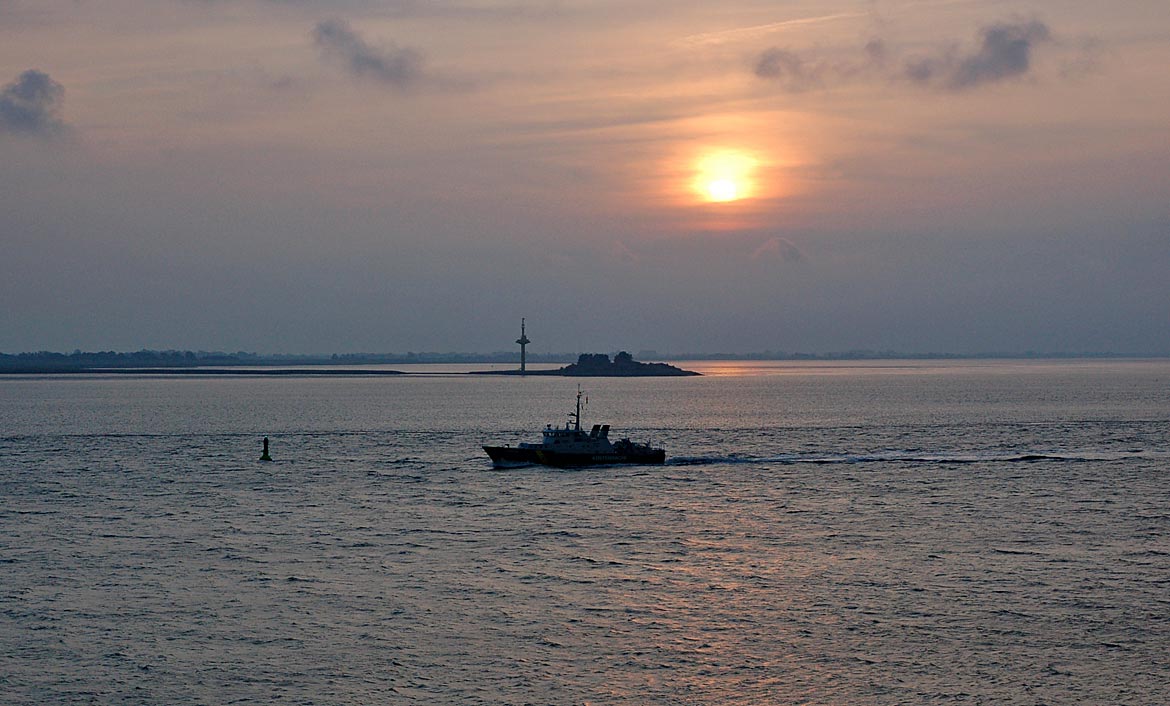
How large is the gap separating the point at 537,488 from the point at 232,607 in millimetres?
45105

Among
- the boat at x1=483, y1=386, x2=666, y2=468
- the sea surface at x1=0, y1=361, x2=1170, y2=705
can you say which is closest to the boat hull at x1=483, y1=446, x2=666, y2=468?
the boat at x1=483, y1=386, x2=666, y2=468

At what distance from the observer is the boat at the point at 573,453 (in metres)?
107

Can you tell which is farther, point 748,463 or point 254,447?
point 254,447

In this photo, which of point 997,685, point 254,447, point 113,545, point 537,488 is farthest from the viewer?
point 254,447

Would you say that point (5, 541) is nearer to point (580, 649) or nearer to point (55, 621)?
point (55, 621)

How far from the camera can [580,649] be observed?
41562 mm

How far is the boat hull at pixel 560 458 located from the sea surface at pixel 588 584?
2.91 meters

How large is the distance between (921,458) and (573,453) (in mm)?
35361

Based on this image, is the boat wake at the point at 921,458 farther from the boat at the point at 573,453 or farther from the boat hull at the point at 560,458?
the boat at the point at 573,453

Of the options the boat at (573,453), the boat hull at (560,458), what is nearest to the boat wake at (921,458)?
the boat hull at (560,458)

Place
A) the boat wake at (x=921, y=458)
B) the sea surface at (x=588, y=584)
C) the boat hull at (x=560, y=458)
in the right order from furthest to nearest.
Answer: the boat wake at (x=921, y=458) < the boat hull at (x=560, y=458) < the sea surface at (x=588, y=584)

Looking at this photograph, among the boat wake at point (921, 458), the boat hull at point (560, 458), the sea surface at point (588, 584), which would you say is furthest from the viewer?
the boat wake at point (921, 458)

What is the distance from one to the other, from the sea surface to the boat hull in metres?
2.91

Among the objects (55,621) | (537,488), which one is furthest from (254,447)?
(55,621)
